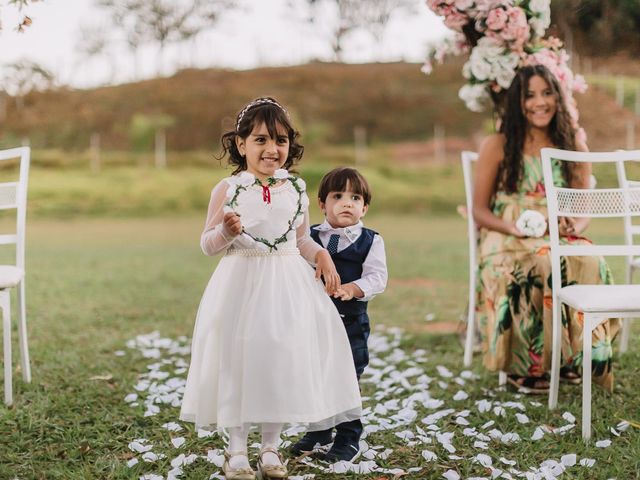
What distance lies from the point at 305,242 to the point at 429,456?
3.55 ft

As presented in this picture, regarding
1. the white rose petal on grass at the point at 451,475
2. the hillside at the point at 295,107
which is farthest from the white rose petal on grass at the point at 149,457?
the hillside at the point at 295,107

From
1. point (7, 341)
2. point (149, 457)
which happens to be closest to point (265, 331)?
point (149, 457)

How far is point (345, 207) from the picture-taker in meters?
3.33

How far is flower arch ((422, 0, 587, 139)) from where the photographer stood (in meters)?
5.14

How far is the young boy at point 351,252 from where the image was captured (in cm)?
332

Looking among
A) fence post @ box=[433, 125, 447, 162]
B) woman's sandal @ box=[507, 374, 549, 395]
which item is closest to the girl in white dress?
woman's sandal @ box=[507, 374, 549, 395]

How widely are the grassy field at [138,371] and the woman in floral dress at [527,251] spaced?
0.22 m

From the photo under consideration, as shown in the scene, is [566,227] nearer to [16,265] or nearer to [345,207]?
[345,207]

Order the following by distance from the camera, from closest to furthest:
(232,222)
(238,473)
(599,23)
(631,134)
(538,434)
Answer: (232,222) → (238,473) → (538,434) → (599,23) → (631,134)

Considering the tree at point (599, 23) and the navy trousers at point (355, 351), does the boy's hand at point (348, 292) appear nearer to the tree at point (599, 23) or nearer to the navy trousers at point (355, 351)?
the navy trousers at point (355, 351)

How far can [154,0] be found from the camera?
28219 millimetres

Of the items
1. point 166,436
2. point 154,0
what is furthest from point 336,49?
point 166,436

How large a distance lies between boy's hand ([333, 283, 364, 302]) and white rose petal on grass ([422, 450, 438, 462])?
793 mm

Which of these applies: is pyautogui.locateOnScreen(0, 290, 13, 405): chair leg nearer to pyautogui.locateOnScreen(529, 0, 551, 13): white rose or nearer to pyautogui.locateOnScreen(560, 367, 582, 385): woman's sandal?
pyautogui.locateOnScreen(560, 367, 582, 385): woman's sandal
